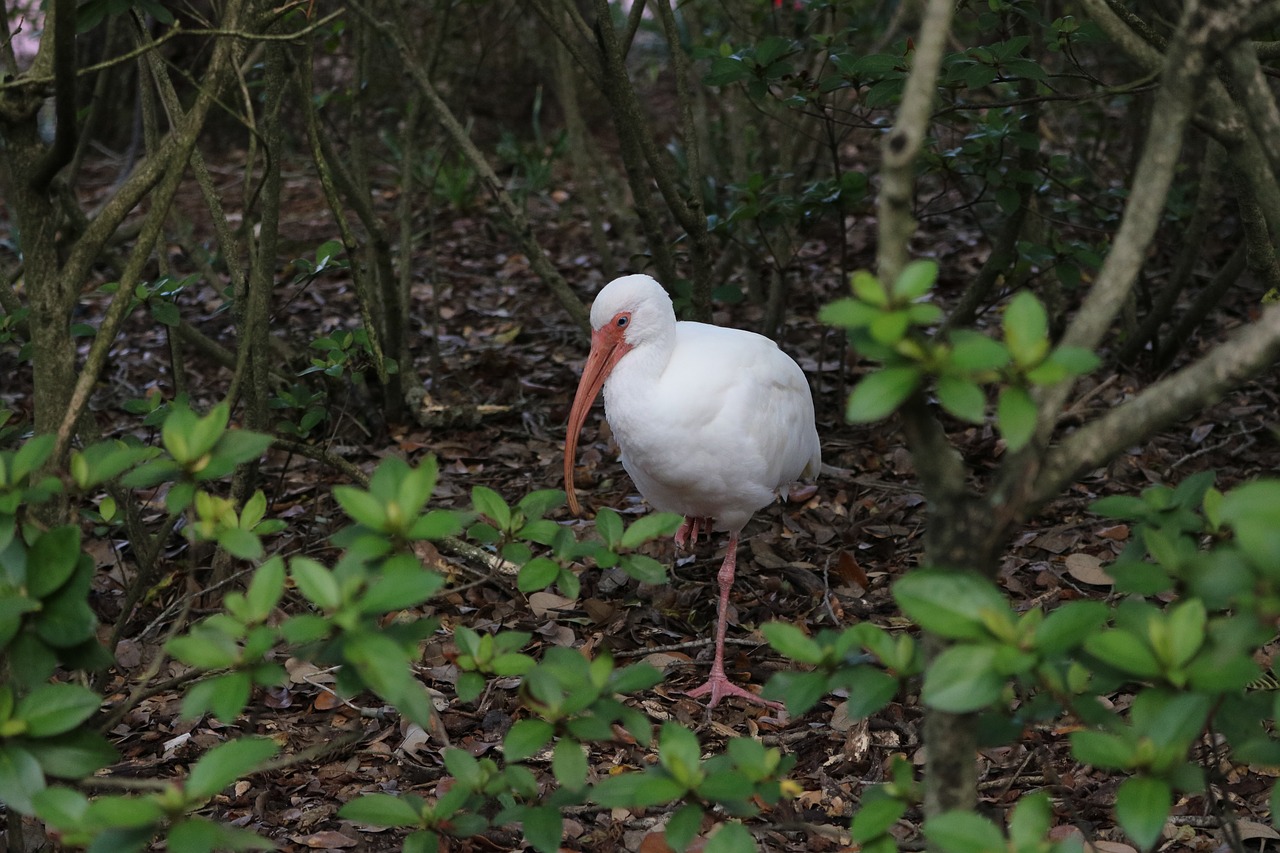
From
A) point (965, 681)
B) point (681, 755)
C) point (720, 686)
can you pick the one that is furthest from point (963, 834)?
point (720, 686)

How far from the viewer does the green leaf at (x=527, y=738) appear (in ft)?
5.78

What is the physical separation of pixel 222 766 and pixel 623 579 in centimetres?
267

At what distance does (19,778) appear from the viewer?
160 centimetres

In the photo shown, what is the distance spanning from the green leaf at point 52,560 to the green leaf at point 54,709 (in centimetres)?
14

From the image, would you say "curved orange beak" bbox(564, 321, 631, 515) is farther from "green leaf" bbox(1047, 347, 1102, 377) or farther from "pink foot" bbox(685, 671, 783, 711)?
"green leaf" bbox(1047, 347, 1102, 377)

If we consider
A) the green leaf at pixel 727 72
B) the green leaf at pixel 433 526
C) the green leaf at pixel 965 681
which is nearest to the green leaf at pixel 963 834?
the green leaf at pixel 965 681

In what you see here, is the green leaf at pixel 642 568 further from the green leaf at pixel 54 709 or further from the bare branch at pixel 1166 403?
the green leaf at pixel 54 709

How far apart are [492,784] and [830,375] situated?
13.0 ft

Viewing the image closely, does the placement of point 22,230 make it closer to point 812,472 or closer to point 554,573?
point 554,573

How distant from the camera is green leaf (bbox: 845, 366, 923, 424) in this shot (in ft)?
4.66

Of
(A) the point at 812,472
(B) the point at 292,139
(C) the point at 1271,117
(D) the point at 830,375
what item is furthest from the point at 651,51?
(C) the point at 1271,117

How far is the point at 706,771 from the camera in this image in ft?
5.72

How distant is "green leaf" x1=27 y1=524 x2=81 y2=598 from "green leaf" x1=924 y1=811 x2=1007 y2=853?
121 centimetres

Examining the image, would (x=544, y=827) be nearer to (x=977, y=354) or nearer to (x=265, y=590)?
(x=265, y=590)
